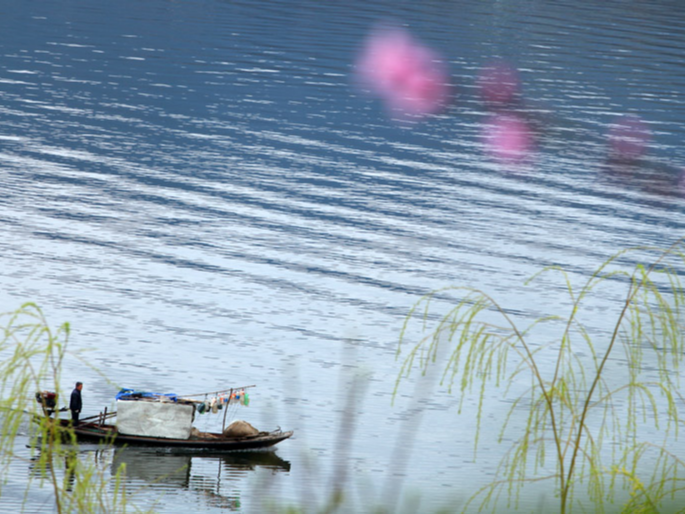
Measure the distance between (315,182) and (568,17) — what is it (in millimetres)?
118943

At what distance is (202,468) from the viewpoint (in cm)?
4550

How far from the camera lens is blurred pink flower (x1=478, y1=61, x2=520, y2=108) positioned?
126312mm

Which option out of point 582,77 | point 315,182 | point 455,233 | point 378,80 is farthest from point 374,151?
point 582,77

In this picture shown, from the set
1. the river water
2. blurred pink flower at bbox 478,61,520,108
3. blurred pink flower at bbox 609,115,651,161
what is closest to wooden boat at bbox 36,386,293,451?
the river water

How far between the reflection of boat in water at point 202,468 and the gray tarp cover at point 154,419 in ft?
3.39

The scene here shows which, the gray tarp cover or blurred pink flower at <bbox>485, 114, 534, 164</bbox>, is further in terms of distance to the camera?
blurred pink flower at <bbox>485, 114, 534, 164</bbox>

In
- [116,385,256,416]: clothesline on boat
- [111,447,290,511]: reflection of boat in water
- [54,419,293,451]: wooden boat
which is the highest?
[116,385,256,416]: clothesline on boat

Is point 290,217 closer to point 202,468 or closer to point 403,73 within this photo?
point 202,468

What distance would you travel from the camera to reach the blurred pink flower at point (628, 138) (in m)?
106

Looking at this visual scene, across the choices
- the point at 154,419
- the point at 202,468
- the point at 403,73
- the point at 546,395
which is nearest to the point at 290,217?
the point at 202,468

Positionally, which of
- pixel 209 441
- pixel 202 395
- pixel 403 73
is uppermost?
pixel 403 73

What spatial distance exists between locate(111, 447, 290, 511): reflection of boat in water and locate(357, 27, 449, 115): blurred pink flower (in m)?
78.3

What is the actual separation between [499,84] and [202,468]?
319 ft

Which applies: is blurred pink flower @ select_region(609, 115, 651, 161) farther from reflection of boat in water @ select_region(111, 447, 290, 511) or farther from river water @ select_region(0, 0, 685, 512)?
reflection of boat in water @ select_region(111, 447, 290, 511)
